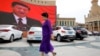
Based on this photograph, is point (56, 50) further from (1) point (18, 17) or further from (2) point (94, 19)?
(2) point (94, 19)

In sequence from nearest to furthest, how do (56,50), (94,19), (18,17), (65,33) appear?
1. (56,50)
2. (65,33)
3. (18,17)
4. (94,19)

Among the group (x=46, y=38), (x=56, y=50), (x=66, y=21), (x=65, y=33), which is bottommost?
(x=56, y=50)

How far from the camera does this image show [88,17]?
9256 centimetres

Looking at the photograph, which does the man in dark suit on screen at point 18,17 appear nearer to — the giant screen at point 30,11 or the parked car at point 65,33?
the giant screen at point 30,11

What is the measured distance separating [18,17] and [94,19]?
62.5 m

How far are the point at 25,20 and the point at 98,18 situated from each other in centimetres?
5698

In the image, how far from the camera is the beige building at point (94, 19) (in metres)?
81.9

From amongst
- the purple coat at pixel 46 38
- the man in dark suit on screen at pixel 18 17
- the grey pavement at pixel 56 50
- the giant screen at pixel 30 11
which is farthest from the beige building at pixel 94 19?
the purple coat at pixel 46 38

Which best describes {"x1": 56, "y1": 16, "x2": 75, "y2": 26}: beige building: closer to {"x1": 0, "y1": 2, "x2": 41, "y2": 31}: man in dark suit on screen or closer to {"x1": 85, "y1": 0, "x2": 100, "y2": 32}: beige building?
{"x1": 85, "y1": 0, "x2": 100, "y2": 32}: beige building

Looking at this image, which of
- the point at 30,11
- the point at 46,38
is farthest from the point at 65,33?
the point at 30,11

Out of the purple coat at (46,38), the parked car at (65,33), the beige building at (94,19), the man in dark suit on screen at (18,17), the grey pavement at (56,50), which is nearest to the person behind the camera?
the purple coat at (46,38)

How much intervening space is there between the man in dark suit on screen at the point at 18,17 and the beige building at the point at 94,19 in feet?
180

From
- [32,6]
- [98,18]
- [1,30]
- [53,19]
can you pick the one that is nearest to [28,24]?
[32,6]

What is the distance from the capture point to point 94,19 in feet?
277
